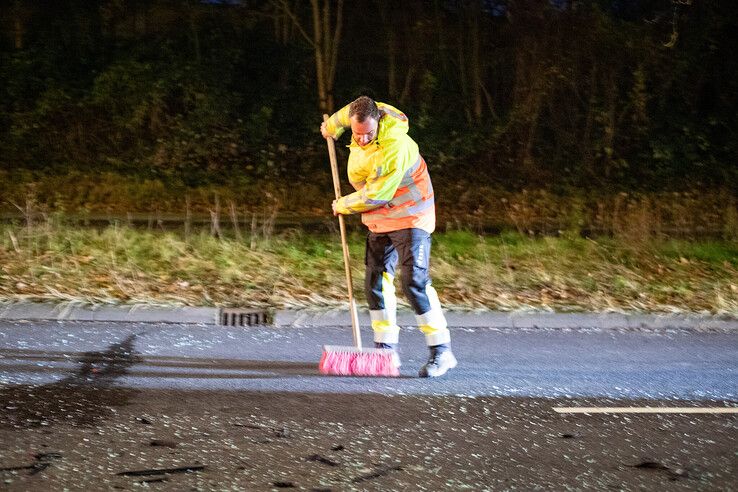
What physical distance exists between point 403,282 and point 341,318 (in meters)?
1.45

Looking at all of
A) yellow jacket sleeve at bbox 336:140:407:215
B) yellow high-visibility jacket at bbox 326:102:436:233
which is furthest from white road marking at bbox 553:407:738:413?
yellow jacket sleeve at bbox 336:140:407:215

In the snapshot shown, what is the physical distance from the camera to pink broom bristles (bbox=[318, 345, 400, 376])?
20.2ft

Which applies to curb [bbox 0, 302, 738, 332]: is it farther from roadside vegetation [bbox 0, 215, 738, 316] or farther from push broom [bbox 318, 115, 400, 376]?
push broom [bbox 318, 115, 400, 376]

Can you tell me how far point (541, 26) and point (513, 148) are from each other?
7.89 ft

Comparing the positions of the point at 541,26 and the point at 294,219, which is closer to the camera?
the point at 294,219

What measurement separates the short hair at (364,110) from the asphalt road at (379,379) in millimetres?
1733

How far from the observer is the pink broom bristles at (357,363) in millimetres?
6156

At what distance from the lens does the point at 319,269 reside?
9.26 meters

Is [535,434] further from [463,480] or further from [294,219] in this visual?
[294,219]

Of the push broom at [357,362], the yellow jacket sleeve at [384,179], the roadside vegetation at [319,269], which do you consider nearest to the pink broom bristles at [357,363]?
the push broom at [357,362]

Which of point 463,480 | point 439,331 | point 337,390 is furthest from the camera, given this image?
point 439,331

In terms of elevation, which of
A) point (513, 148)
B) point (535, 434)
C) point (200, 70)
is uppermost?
point (200, 70)

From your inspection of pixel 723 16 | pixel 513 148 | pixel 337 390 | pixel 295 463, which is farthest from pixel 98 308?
pixel 723 16

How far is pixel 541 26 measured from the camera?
17.8 m
